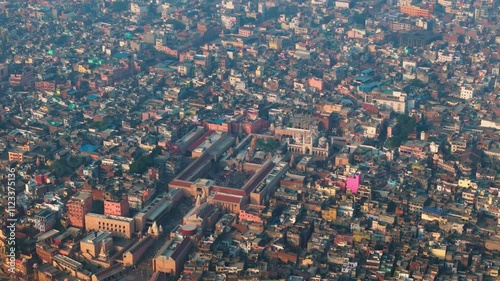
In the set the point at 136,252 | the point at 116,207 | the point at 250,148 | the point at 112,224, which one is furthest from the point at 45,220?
the point at 250,148

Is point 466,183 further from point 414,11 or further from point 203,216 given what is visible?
point 414,11

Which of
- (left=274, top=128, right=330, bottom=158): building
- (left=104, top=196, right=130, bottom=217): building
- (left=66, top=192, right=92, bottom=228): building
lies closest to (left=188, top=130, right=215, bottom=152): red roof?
(left=274, top=128, right=330, bottom=158): building

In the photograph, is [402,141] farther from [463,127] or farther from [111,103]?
[111,103]

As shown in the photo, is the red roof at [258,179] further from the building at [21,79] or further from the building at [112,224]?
the building at [21,79]

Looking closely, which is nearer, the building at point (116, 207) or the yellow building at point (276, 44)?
the building at point (116, 207)

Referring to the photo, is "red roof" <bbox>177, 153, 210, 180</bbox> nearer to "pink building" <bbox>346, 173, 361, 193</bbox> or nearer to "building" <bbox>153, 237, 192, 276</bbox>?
"building" <bbox>153, 237, 192, 276</bbox>

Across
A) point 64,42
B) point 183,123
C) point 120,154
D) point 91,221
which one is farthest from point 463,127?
point 64,42

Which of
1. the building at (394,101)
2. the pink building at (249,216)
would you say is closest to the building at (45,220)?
the pink building at (249,216)
